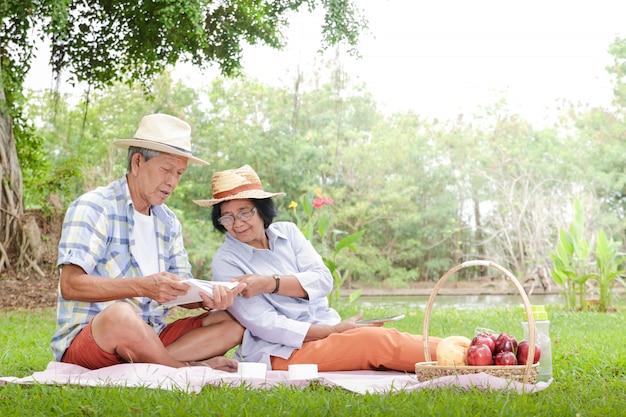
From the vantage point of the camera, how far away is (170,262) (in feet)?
12.7

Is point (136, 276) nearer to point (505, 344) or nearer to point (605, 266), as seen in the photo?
point (505, 344)

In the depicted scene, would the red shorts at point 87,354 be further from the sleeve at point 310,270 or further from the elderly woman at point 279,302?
the sleeve at point 310,270

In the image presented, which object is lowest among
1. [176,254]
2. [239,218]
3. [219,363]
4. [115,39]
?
[219,363]

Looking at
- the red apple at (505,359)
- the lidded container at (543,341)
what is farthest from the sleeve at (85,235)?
the lidded container at (543,341)

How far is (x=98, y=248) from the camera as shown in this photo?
3.42 meters

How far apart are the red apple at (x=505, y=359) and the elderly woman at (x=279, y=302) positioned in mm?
549

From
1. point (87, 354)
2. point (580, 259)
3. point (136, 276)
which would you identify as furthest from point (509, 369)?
point (580, 259)

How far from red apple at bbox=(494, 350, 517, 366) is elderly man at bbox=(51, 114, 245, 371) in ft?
3.80

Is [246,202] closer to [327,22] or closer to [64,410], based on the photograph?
[64,410]

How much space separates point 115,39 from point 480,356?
791cm

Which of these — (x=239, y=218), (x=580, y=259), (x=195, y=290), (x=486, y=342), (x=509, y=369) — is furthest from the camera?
(x=580, y=259)

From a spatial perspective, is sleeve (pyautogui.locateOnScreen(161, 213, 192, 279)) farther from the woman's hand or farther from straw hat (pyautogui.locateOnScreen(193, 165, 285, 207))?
the woman's hand

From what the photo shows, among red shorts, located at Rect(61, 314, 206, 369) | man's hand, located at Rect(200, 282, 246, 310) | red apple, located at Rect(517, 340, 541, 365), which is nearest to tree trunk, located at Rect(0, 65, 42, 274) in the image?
red shorts, located at Rect(61, 314, 206, 369)

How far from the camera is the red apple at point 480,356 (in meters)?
3.12
